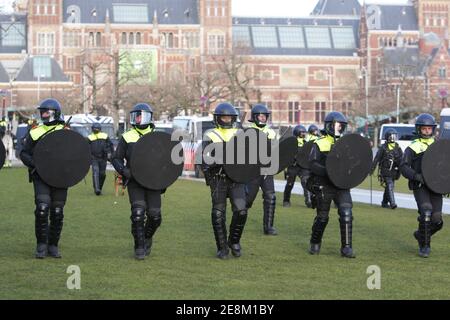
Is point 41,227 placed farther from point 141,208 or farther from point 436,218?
point 436,218

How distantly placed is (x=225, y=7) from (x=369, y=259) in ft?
363

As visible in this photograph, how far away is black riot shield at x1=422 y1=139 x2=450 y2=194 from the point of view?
12.5 metres

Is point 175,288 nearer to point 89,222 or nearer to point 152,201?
point 152,201

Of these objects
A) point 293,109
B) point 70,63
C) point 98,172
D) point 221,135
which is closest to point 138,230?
point 221,135

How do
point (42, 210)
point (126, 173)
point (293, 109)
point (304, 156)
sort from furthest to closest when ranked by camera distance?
point (293, 109)
point (304, 156)
point (42, 210)
point (126, 173)

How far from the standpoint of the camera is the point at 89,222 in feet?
56.1

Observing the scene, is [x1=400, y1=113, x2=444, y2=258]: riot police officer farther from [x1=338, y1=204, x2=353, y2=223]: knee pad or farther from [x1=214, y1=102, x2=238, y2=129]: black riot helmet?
[x1=214, y1=102, x2=238, y2=129]: black riot helmet

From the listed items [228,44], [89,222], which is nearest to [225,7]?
[228,44]

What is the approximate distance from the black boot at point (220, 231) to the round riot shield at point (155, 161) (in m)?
0.66

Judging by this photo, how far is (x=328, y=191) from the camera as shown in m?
12.5

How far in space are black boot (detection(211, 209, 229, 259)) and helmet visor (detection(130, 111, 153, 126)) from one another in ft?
4.22

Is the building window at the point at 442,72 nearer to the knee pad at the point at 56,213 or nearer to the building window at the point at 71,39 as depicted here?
the building window at the point at 71,39

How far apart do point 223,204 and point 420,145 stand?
2570mm

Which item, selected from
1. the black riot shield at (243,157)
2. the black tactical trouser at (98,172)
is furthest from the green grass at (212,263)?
the black tactical trouser at (98,172)
